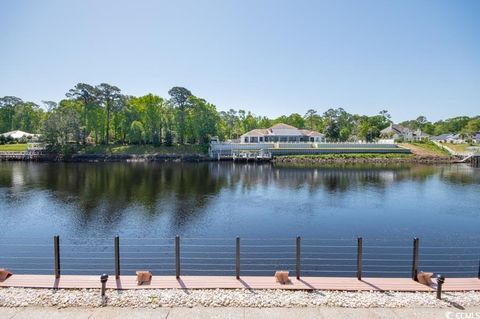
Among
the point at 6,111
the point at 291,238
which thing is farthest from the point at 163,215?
the point at 6,111

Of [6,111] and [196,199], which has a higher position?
[6,111]

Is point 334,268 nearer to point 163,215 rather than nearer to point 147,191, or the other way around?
point 163,215

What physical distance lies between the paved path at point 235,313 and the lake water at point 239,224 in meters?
4.95

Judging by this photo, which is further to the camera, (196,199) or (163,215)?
(196,199)

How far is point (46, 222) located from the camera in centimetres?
1995

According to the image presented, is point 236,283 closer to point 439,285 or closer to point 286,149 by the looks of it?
point 439,285

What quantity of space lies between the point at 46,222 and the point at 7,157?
2295 inches

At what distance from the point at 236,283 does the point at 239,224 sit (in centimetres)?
1178

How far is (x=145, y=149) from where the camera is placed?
225 feet

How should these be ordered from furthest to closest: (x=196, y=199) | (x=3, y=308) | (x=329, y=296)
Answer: (x=196, y=199)
(x=329, y=296)
(x=3, y=308)

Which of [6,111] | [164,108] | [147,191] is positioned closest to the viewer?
[147,191]

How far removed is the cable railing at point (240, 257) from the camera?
12.5 meters

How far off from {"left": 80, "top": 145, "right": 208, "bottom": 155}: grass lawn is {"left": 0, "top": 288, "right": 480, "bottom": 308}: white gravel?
6120cm

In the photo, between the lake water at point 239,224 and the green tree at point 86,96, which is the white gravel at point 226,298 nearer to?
the lake water at point 239,224
